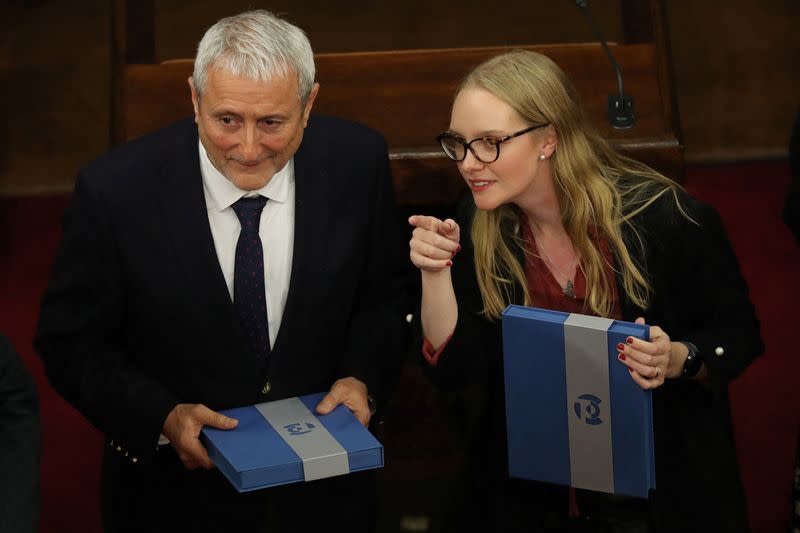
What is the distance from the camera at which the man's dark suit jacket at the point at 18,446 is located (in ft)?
7.89

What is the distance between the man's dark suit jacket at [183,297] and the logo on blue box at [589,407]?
47 centimetres

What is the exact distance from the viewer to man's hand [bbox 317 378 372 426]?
2.84 m

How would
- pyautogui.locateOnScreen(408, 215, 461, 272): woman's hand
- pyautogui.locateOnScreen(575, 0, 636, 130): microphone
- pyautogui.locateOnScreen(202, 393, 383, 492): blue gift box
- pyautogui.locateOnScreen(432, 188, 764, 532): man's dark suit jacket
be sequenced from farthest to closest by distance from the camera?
pyautogui.locateOnScreen(575, 0, 636, 130): microphone → pyautogui.locateOnScreen(432, 188, 764, 532): man's dark suit jacket → pyautogui.locateOnScreen(408, 215, 461, 272): woman's hand → pyautogui.locateOnScreen(202, 393, 383, 492): blue gift box

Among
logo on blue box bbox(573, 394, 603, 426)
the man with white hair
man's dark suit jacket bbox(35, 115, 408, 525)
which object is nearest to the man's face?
the man with white hair

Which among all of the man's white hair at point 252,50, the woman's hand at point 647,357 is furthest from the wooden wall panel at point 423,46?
the woman's hand at point 647,357

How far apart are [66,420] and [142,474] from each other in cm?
149

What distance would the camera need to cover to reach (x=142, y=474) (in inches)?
117

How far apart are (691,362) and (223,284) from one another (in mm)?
1011

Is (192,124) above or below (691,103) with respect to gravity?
above

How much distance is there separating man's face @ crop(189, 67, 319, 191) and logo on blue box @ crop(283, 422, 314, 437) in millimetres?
504

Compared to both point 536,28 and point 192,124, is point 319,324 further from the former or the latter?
point 536,28

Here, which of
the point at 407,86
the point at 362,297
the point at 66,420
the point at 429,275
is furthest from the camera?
the point at 66,420

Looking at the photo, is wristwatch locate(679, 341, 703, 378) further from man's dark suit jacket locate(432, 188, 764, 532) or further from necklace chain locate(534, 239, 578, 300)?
necklace chain locate(534, 239, 578, 300)

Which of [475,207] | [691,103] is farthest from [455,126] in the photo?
[691,103]
